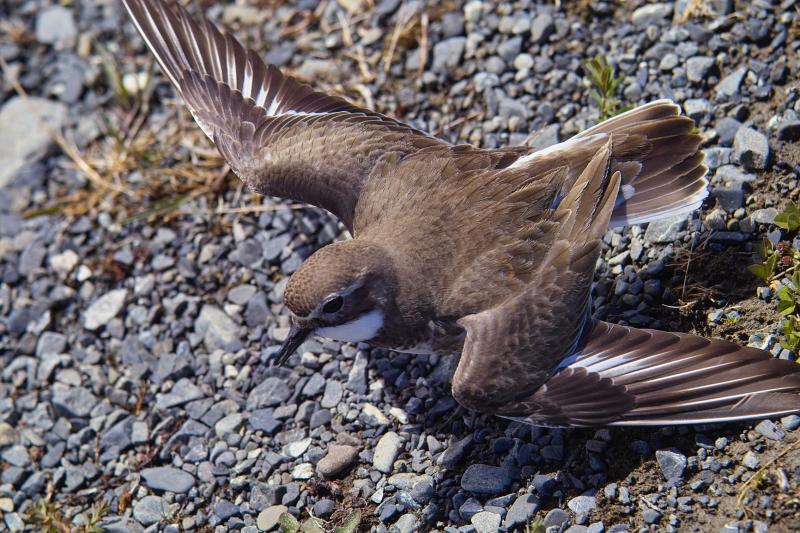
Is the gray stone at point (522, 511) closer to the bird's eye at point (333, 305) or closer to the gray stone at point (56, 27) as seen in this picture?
the bird's eye at point (333, 305)

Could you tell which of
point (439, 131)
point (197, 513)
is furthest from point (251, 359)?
point (439, 131)

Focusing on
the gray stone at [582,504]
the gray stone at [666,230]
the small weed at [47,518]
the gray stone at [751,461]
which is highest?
the gray stone at [666,230]

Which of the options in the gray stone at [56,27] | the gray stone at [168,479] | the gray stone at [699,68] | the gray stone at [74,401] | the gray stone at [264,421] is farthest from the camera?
the gray stone at [56,27]

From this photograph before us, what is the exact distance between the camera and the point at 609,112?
668cm

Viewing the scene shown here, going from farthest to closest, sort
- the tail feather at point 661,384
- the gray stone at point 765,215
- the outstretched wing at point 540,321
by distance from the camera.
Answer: the gray stone at point 765,215
the outstretched wing at point 540,321
the tail feather at point 661,384

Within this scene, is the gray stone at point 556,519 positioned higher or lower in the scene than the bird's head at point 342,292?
lower

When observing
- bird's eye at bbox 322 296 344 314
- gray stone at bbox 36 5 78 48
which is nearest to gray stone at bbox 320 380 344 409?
bird's eye at bbox 322 296 344 314

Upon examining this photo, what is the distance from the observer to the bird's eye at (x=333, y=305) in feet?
18.4

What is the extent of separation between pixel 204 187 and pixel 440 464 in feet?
11.4

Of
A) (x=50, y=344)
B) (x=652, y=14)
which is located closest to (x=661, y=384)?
(x=652, y=14)

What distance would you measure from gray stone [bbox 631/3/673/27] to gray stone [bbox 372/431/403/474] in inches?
152

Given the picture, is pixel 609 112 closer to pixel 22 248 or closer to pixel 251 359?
pixel 251 359

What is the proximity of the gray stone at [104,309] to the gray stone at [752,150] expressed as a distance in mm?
4984

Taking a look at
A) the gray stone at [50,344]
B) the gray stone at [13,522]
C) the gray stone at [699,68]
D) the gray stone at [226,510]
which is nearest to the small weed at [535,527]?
the gray stone at [226,510]
